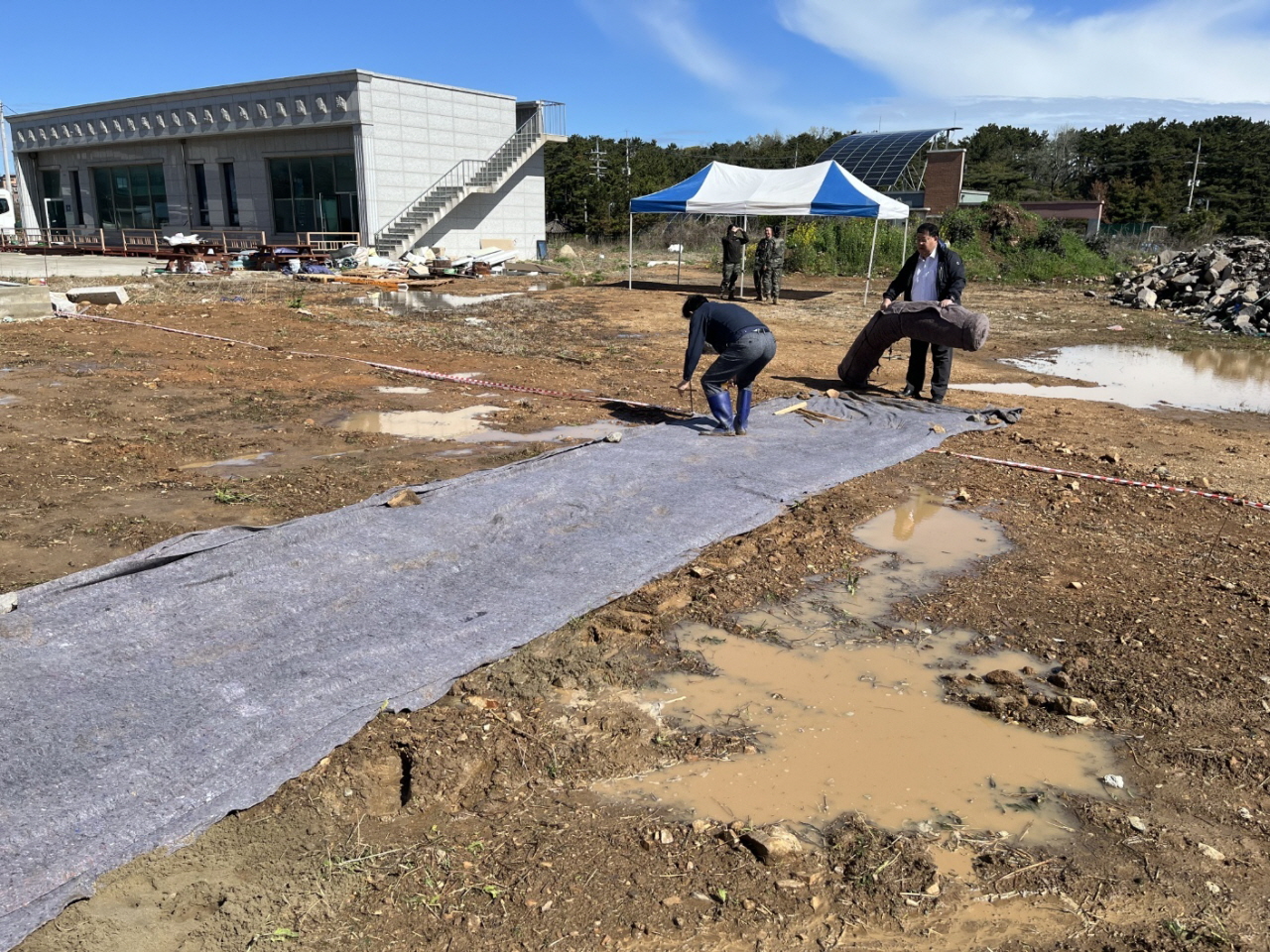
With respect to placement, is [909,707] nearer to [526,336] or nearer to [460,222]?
[526,336]

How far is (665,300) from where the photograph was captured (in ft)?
63.0

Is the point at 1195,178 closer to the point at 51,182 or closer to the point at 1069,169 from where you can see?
the point at 1069,169

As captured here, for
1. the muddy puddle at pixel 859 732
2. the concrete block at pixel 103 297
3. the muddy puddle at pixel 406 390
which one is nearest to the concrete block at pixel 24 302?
the concrete block at pixel 103 297

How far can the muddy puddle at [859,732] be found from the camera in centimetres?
326

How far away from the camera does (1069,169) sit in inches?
2448

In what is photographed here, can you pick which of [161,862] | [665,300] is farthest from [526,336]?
[161,862]

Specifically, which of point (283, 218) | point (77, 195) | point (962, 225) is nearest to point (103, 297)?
point (283, 218)

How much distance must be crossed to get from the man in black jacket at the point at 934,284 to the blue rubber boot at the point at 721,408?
2.75m

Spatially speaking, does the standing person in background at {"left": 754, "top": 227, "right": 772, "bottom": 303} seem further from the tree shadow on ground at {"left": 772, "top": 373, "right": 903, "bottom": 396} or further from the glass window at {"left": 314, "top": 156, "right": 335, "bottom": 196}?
the glass window at {"left": 314, "top": 156, "right": 335, "bottom": 196}

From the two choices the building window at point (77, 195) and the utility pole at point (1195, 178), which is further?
the utility pole at point (1195, 178)

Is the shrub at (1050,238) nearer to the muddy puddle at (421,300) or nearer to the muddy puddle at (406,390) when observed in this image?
the muddy puddle at (421,300)

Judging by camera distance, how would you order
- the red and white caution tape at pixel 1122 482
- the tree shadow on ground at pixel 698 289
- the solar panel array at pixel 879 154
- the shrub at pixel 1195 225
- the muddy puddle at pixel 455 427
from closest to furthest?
the red and white caution tape at pixel 1122 482 < the muddy puddle at pixel 455 427 < the tree shadow on ground at pixel 698 289 < the solar panel array at pixel 879 154 < the shrub at pixel 1195 225

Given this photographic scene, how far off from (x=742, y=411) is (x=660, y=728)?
13.8ft

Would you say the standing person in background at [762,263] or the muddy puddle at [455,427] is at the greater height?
the standing person in background at [762,263]
